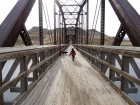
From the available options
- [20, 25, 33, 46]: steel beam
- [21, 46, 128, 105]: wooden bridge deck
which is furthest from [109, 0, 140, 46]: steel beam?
[20, 25, 33, 46]: steel beam

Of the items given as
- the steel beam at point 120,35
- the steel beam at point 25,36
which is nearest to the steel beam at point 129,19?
the steel beam at point 120,35

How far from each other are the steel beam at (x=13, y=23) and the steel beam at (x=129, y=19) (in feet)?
9.75

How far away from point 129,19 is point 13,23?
125 inches

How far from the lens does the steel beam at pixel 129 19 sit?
12.9ft

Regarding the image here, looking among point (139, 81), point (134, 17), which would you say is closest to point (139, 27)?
point (134, 17)

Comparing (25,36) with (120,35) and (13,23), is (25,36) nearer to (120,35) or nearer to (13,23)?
(13,23)

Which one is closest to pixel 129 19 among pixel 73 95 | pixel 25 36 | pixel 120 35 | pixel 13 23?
pixel 120 35

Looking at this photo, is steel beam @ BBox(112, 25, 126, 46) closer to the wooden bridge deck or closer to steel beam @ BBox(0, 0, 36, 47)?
the wooden bridge deck

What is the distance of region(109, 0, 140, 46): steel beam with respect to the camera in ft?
12.9

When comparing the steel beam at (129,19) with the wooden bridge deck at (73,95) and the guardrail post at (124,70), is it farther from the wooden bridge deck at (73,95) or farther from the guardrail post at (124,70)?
the wooden bridge deck at (73,95)

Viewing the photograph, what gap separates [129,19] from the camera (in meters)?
4.19

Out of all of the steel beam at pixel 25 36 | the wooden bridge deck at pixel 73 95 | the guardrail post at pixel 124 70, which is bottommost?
the wooden bridge deck at pixel 73 95

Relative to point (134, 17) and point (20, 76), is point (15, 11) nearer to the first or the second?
point (20, 76)

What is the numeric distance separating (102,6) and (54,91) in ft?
19.6
